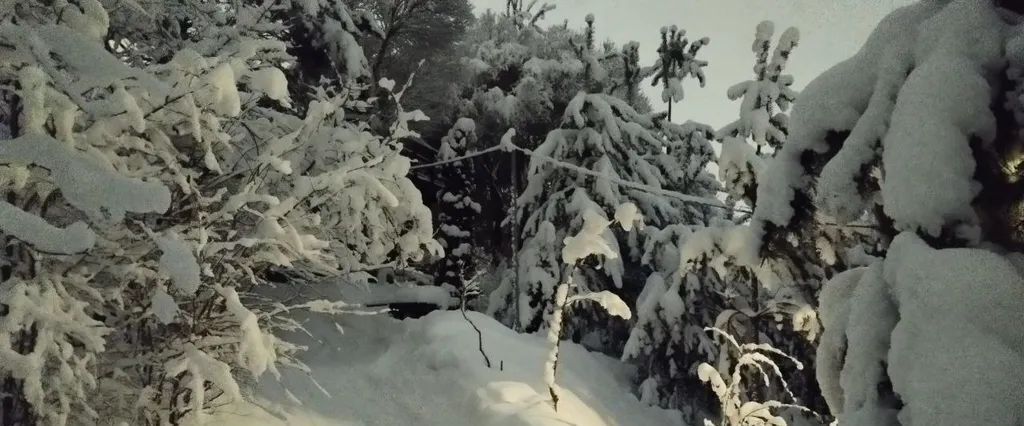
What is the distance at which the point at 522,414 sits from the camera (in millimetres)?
5449

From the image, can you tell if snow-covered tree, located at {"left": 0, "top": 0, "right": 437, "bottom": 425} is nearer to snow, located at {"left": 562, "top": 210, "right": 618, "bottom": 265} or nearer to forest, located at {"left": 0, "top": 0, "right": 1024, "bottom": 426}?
forest, located at {"left": 0, "top": 0, "right": 1024, "bottom": 426}

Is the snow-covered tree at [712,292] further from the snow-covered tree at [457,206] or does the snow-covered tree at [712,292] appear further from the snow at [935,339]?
the snow-covered tree at [457,206]

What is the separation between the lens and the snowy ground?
555 cm

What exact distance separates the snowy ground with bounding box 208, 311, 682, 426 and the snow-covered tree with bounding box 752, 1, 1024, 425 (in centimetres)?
358

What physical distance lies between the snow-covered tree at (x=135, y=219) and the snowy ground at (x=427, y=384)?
2.95ft

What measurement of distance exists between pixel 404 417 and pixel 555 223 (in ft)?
22.1

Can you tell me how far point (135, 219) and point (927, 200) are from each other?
3.83 m

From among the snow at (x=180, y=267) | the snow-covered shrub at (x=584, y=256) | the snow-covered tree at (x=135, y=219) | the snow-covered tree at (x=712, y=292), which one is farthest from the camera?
the snow-covered tree at (x=712, y=292)

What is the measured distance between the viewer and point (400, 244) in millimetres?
5828

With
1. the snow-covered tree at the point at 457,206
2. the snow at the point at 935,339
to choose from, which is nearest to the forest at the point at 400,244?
the snow at the point at 935,339

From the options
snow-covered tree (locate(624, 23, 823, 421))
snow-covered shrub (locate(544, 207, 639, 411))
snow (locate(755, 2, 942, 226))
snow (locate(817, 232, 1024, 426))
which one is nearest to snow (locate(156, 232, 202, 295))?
snow (locate(755, 2, 942, 226))

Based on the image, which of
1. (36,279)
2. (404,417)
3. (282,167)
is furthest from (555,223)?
(36,279)

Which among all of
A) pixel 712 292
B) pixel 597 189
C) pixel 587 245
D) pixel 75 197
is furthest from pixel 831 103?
pixel 597 189

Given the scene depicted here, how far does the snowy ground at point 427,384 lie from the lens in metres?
5.55
